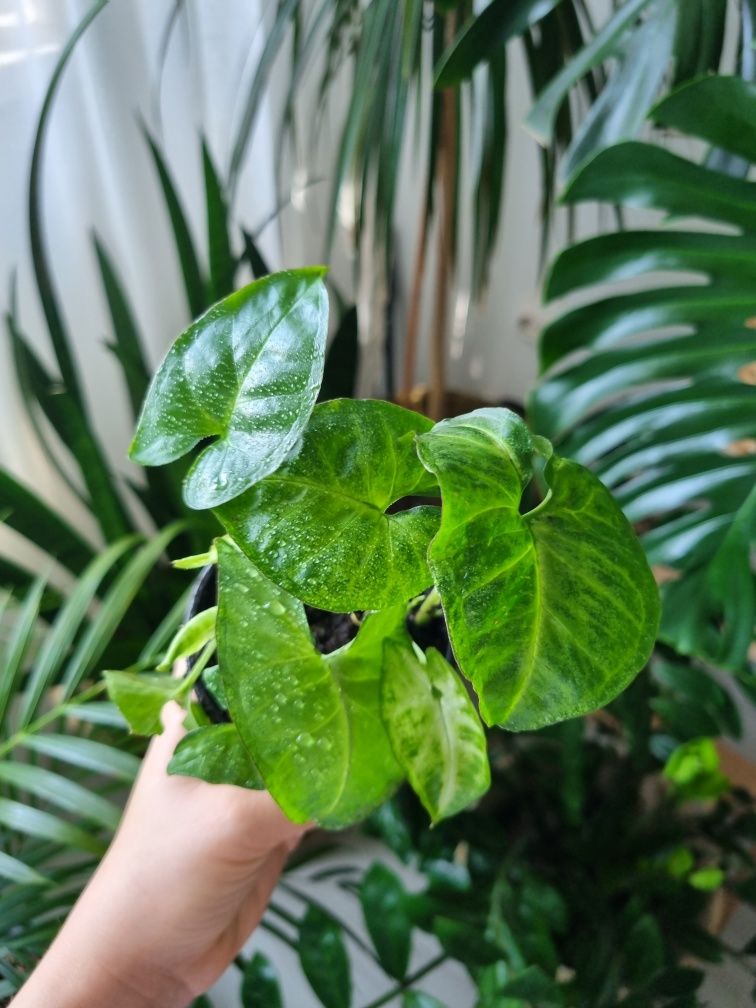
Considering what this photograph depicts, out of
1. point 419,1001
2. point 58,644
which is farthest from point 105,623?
point 419,1001

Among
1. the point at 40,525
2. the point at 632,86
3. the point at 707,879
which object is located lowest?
the point at 707,879

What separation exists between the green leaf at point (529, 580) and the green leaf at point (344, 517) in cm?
3

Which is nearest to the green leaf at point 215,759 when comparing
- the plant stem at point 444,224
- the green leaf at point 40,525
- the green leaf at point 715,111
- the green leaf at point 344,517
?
the green leaf at point 344,517

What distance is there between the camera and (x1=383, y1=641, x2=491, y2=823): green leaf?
30 centimetres

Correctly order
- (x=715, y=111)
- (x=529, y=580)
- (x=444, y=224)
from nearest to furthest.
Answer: (x=529, y=580), (x=715, y=111), (x=444, y=224)

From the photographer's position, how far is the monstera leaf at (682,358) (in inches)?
19.3

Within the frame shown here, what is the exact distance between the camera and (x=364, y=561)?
0.26 meters

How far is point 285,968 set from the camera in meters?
0.76

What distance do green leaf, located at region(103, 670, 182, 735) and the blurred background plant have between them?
9.6 inches

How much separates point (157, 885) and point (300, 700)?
24 cm

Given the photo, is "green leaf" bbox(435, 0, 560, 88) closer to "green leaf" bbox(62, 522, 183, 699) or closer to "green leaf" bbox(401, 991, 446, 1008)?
"green leaf" bbox(62, 522, 183, 699)

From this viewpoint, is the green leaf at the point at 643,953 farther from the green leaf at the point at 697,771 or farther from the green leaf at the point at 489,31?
the green leaf at the point at 489,31

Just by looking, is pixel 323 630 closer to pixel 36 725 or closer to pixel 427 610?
pixel 427 610

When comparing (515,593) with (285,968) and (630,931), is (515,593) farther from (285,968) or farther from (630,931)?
(285,968)
